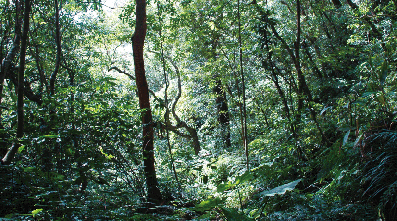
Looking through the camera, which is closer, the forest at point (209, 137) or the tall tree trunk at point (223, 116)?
the forest at point (209, 137)

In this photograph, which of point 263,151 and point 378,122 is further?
point 263,151

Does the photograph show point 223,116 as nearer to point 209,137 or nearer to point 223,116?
point 223,116

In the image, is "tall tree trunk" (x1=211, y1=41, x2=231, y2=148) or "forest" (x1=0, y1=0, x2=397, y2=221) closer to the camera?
"forest" (x1=0, y1=0, x2=397, y2=221)

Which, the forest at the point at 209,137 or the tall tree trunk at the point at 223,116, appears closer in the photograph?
the forest at the point at 209,137

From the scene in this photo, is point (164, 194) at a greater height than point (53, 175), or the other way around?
point (53, 175)

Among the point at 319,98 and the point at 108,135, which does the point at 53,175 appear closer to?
the point at 108,135

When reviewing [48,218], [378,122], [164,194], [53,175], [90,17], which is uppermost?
[90,17]

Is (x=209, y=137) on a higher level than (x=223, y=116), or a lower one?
lower

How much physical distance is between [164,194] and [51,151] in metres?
2.20

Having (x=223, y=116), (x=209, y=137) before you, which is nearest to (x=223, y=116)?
(x=223, y=116)

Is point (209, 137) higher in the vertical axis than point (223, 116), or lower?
lower

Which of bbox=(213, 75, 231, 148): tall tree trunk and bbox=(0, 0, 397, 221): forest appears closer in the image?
bbox=(0, 0, 397, 221): forest

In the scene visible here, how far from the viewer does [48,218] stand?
6.31ft

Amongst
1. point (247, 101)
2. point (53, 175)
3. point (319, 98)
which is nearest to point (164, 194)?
point (53, 175)
